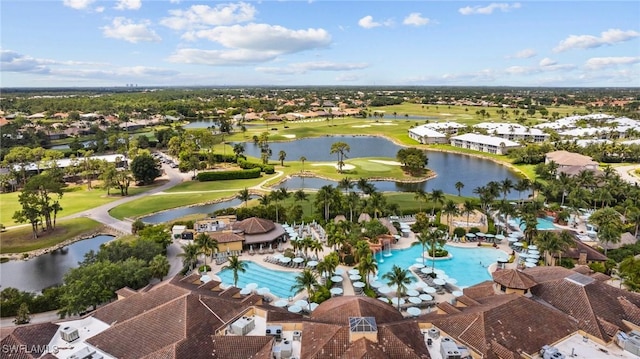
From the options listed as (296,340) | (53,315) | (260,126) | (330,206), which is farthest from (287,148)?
(296,340)

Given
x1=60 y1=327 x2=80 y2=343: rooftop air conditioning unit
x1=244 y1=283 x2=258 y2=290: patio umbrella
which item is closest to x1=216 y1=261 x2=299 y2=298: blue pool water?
x1=244 y1=283 x2=258 y2=290: patio umbrella

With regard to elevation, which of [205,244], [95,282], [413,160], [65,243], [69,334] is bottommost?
[65,243]

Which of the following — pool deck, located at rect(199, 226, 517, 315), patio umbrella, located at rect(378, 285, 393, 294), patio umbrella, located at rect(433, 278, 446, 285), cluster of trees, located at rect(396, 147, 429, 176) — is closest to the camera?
pool deck, located at rect(199, 226, 517, 315)

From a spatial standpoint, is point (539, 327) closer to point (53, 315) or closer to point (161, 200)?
point (53, 315)

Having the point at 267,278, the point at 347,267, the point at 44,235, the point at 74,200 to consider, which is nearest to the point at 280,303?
the point at 267,278

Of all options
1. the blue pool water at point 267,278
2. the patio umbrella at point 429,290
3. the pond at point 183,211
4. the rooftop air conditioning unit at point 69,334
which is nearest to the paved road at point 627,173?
the patio umbrella at point 429,290

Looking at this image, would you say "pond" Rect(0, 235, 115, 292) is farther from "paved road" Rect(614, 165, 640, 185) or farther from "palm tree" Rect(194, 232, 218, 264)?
"paved road" Rect(614, 165, 640, 185)

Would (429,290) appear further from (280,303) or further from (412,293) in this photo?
(280,303)
